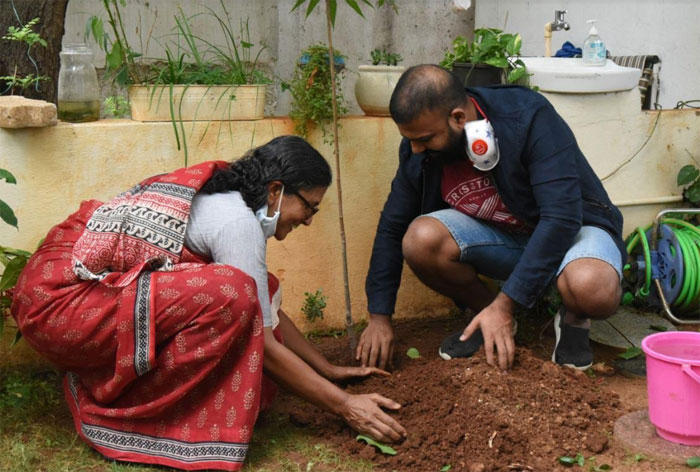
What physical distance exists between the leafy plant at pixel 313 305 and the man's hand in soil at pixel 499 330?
1.02 metres

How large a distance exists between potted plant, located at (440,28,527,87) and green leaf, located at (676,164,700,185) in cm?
110

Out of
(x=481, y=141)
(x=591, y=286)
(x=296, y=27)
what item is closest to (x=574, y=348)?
(x=591, y=286)

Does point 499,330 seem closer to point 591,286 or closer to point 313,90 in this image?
Answer: point 591,286

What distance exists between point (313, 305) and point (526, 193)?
1.21 meters

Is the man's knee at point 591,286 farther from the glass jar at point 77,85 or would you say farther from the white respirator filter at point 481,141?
the glass jar at point 77,85

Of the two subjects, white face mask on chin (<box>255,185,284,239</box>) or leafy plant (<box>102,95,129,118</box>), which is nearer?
white face mask on chin (<box>255,185,284,239</box>)

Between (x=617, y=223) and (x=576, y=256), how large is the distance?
17.0 inches

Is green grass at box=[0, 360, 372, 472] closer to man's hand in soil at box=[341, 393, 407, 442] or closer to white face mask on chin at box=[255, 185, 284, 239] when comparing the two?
man's hand in soil at box=[341, 393, 407, 442]

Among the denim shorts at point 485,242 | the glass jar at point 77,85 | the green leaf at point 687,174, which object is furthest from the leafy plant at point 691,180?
the glass jar at point 77,85

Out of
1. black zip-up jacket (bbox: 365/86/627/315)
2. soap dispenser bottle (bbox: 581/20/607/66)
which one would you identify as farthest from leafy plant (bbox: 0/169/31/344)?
soap dispenser bottle (bbox: 581/20/607/66)

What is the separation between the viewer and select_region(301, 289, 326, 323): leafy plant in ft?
12.6

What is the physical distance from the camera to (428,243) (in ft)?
11.0

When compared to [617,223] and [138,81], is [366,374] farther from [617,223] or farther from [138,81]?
[138,81]

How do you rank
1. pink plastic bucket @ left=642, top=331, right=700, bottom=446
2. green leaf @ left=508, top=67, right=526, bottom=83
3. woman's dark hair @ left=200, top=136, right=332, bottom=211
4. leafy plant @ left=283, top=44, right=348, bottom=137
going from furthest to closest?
green leaf @ left=508, top=67, right=526, bottom=83 → leafy plant @ left=283, top=44, right=348, bottom=137 → woman's dark hair @ left=200, top=136, right=332, bottom=211 → pink plastic bucket @ left=642, top=331, right=700, bottom=446
